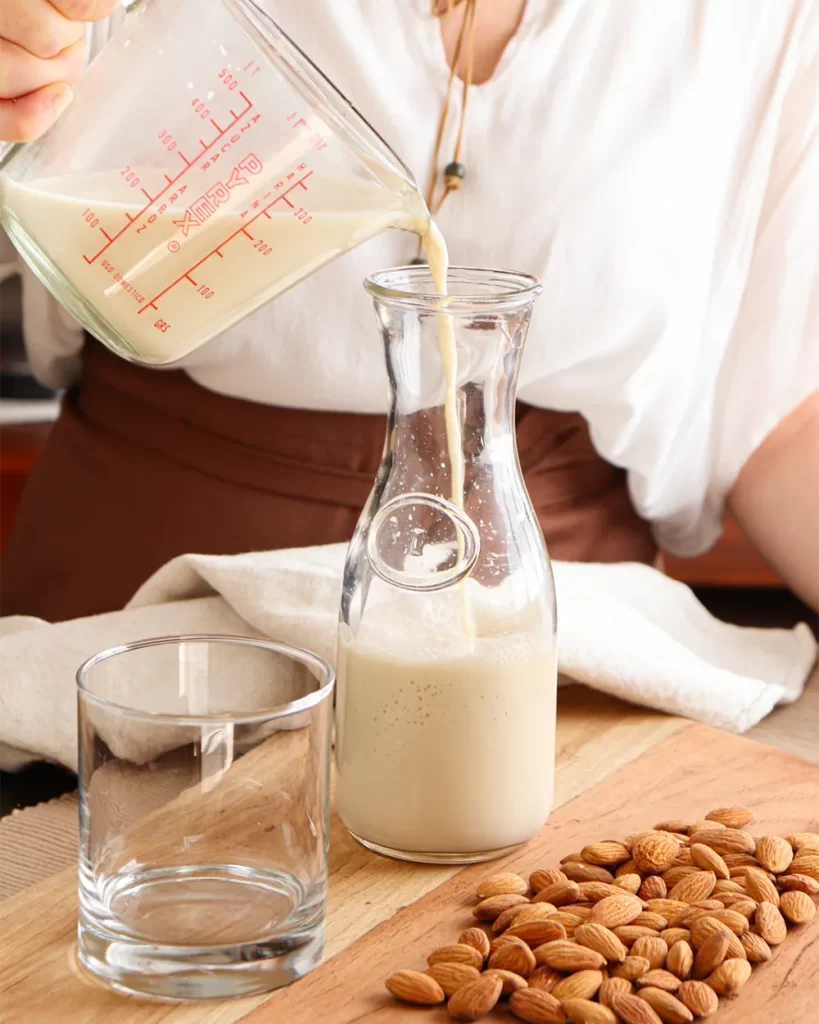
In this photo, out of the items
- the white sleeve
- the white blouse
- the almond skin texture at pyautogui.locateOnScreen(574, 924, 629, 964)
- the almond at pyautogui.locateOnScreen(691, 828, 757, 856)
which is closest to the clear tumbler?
the almond skin texture at pyautogui.locateOnScreen(574, 924, 629, 964)

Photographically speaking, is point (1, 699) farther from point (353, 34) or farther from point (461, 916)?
point (353, 34)

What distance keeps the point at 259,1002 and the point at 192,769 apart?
0.33 ft

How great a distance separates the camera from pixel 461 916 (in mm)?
640

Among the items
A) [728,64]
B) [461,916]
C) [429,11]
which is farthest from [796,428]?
[461,916]

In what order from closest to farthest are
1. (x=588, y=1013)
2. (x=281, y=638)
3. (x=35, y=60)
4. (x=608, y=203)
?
(x=588, y=1013) < (x=35, y=60) < (x=281, y=638) < (x=608, y=203)

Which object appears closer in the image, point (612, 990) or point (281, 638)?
point (612, 990)

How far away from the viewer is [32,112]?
0.64 m

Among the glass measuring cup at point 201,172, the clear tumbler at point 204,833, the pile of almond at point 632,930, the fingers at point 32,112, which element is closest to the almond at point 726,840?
the pile of almond at point 632,930

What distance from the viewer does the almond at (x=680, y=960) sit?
1.92ft

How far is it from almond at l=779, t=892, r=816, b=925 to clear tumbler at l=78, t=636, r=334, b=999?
217mm

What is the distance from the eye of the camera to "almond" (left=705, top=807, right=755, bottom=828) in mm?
727

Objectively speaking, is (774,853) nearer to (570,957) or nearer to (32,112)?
(570,957)

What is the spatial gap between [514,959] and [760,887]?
14cm

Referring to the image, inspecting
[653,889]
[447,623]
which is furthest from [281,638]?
[653,889]
